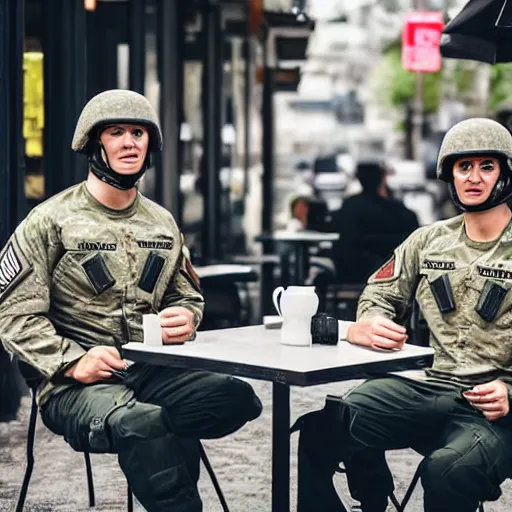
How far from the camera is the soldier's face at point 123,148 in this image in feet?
16.2

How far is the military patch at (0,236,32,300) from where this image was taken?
477 cm

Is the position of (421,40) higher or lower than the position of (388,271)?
higher

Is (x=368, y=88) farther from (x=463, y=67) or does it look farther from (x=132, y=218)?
(x=132, y=218)

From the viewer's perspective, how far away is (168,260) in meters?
5.03

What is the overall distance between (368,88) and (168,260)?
65969 mm

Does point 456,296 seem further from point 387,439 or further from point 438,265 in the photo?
point 387,439

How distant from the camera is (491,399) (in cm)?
441

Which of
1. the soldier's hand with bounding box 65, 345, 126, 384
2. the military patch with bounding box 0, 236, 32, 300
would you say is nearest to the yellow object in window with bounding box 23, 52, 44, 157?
the military patch with bounding box 0, 236, 32, 300

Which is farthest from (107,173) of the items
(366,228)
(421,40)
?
(421,40)

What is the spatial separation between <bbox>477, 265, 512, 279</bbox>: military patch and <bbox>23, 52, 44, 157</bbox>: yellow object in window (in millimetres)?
4552

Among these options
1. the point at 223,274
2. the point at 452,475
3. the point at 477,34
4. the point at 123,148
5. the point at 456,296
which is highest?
the point at 477,34

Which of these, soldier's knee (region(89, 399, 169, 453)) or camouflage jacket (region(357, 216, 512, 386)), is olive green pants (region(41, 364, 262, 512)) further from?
camouflage jacket (region(357, 216, 512, 386))

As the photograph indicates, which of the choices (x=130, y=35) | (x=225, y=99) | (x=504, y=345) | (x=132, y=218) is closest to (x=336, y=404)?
(x=504, y=345)

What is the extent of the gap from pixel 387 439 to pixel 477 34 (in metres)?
2.33
